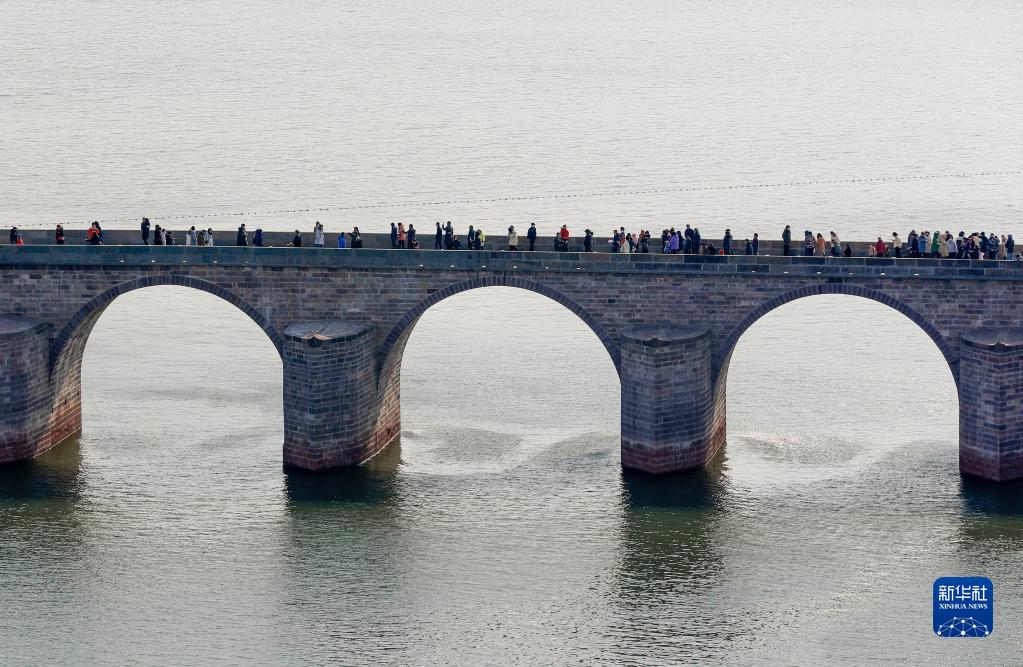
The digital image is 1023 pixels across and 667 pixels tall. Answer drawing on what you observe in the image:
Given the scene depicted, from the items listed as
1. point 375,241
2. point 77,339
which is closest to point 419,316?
point 375,241

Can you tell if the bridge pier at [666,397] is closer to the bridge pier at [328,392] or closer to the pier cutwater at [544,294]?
the pier cutwater at [544,294]

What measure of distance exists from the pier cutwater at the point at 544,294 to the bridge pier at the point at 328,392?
0.07 m

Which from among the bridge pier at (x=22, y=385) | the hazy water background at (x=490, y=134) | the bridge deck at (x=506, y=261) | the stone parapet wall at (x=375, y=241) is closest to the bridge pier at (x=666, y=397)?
the bridge deck at (x=506, y=261)

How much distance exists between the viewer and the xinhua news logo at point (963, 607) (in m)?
61.4

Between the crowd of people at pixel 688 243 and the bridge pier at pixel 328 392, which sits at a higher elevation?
the crowd of people at pixel 688 243

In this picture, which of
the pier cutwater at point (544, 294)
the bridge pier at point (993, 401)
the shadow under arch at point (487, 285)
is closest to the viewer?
the bridge pier at point (993, 401)

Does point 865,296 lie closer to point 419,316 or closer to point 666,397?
point 666,397

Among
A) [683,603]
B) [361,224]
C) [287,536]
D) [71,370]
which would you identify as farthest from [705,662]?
[361,224]

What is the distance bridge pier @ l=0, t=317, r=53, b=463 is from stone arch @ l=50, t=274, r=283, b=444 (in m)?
0.71

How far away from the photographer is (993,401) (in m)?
73.4

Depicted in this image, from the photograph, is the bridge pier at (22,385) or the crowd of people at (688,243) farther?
the bridge pier at (22,385)

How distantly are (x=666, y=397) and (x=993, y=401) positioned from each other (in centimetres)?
1275

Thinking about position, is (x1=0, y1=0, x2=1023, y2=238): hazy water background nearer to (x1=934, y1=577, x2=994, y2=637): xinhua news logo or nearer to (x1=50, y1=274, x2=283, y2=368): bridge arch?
(x1=50, y1=274, x2=283, y2=368): bridge arch

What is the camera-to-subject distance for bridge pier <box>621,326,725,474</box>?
74875 mm
